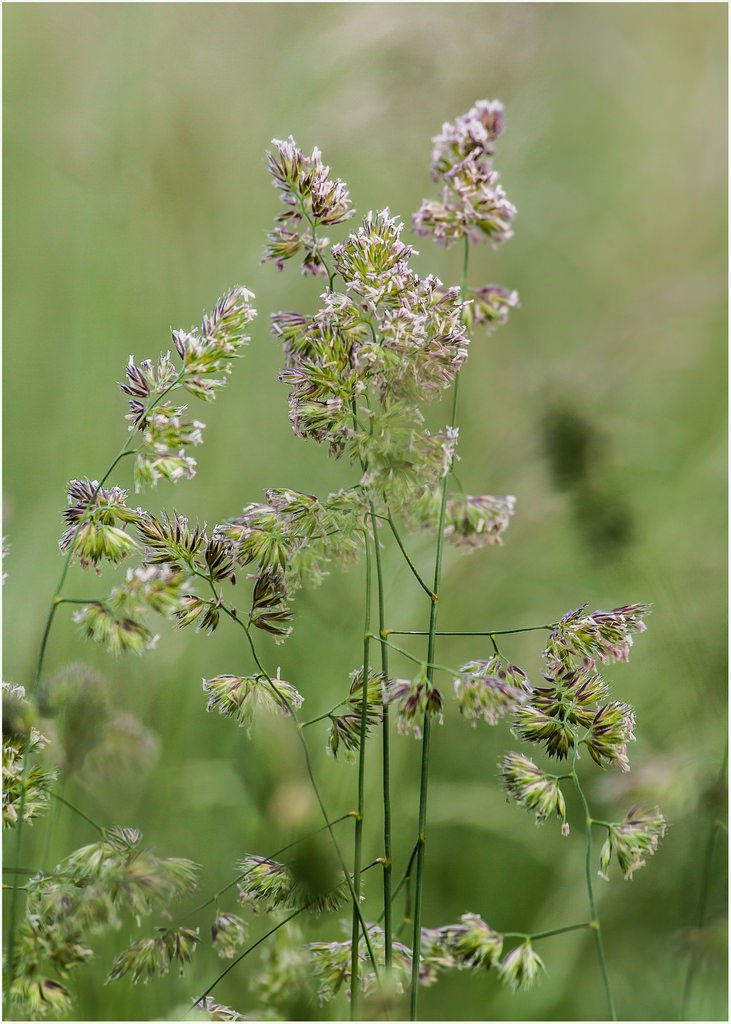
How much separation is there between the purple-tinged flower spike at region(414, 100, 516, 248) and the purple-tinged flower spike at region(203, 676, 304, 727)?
14.5 inches

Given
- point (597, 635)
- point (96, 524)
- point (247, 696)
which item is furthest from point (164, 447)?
point (597, 635)

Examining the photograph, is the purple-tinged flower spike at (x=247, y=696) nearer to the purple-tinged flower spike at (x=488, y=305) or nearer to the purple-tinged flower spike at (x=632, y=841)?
the purple-tinged flower spike at (x=632, y=841)

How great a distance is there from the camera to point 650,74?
2568 millimetres

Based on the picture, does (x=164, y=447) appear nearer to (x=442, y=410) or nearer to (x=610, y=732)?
(x=610, y=732)

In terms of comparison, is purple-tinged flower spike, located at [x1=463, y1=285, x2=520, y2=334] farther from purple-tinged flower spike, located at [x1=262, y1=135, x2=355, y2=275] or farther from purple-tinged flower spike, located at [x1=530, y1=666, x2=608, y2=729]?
purple-tinged flower spike, located at [x1=530, y1=666, x2=608, y2=729]

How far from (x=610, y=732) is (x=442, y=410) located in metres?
1.24

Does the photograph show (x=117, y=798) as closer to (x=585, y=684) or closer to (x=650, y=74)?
(x=585, y=684)

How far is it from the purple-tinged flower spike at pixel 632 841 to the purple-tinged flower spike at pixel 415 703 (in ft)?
0.50

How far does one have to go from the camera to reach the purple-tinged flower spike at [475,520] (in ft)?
2.52

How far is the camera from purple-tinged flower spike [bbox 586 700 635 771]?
2.12 feet

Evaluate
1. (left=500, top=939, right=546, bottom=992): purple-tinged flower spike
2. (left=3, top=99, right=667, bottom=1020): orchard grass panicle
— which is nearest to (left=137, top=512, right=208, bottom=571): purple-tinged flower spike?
(left=3, top=99, right=667, bottom=1020): orchard grass panicle

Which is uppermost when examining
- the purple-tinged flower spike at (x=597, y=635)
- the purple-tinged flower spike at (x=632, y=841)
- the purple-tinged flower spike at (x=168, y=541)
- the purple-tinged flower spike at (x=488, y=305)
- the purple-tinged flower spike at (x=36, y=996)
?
the purple-tinged flower spike at (x=488, y=305)

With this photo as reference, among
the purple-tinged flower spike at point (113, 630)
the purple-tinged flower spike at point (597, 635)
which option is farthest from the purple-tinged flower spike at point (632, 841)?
the purple-tinged flower spike at point (113, 630)

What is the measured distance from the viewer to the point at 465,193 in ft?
2.45
